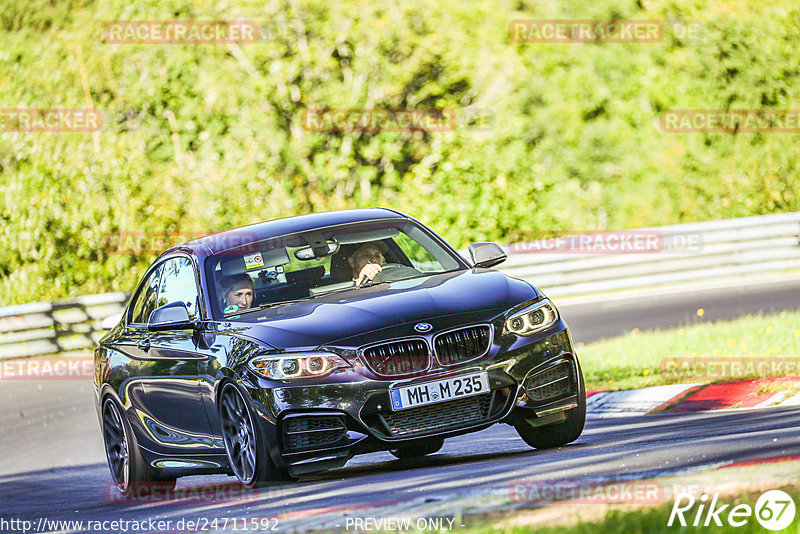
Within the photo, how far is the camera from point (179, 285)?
9.02 metres

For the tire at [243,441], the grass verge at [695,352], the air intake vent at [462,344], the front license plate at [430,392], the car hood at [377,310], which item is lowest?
the grass verge at [695,352]

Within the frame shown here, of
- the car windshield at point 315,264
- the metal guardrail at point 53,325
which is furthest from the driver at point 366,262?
the metal guardrail at point 53,325

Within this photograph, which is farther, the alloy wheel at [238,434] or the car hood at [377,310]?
the alloy wheel at [238,434]

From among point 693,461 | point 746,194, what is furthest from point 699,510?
point 746,194

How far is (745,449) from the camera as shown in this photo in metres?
6.70

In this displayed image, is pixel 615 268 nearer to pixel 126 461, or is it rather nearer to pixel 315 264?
pixel 126 461

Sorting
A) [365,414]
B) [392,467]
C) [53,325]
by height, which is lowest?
[53,325]

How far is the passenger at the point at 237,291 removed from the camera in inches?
327

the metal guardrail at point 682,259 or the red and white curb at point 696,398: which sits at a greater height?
the red and white curb at point 696,398

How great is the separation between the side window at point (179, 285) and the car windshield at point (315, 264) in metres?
0.21

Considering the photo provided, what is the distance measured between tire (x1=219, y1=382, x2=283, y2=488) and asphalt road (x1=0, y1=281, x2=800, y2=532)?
13 centimetres

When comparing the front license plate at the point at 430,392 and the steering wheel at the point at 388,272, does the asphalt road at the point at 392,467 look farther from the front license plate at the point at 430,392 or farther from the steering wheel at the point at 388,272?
the steering wheel at the point at 388,272

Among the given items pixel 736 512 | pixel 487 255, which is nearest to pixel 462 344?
pixel 487 255

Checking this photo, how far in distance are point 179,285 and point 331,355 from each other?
212cm
